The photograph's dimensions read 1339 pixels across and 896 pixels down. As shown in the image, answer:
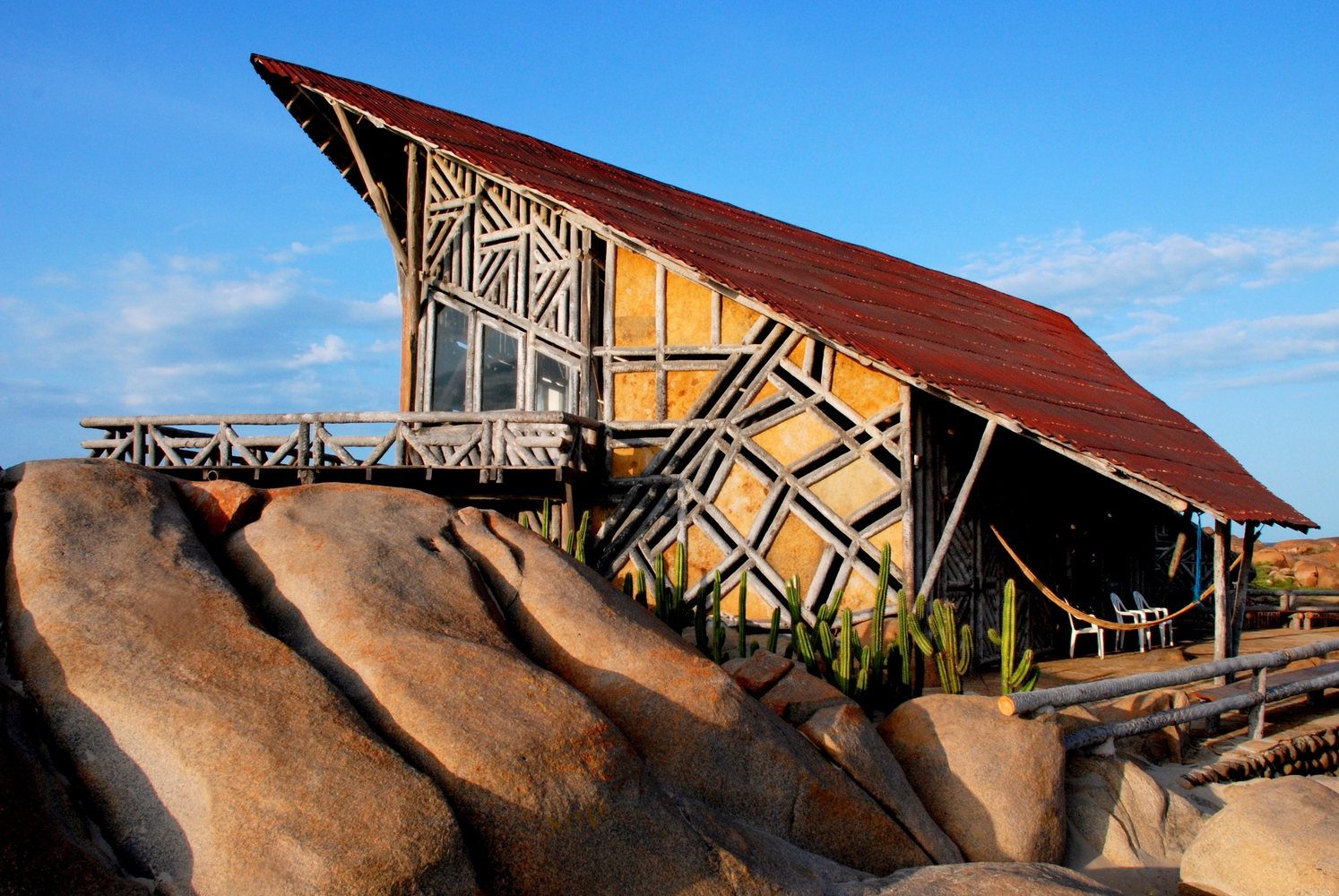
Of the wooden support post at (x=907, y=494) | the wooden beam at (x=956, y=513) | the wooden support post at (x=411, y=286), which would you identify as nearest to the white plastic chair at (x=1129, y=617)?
the wooden beam at (x=956, y=513)

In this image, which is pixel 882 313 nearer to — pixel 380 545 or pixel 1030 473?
pixel 1030 473

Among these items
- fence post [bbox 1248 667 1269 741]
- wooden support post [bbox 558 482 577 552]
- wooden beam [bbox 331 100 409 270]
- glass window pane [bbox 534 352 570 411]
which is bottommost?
fence post [bbox 1248 667 1269 741]

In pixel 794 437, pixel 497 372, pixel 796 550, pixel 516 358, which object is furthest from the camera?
pixel 497 372

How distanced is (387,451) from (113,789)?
1006cm

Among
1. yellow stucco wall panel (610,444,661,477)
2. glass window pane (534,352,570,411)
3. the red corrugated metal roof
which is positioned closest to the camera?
the red corrugated metal roof

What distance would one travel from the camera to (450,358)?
1630cm

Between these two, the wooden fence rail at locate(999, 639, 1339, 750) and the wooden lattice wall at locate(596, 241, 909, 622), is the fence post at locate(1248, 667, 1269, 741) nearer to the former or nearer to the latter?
the wooden fence rail at locate(999, 639, 1339, 750)

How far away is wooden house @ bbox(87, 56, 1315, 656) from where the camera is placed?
39.7 ft

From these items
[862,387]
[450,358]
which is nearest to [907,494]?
[862,387]

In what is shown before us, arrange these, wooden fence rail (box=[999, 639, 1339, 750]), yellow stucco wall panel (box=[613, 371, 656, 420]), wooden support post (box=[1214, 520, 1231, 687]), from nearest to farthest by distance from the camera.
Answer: wooden fence rail (box=[999, 639, 1339, 750]) → wooden support post (box=[1214, 520, 1231, 687]) → yellow stucco wall panel (box=[613, 371, 656, 420])

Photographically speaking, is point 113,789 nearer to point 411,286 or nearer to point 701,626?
point 701,626

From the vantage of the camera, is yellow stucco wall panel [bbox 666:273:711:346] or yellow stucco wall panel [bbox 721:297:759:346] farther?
yellow stucco wall panel [bbox 666:273:711:346]

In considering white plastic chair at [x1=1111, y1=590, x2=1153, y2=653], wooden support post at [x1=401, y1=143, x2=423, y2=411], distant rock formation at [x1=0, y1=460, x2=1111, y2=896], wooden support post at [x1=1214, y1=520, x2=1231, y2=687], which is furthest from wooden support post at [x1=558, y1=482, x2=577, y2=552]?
white plastic chair at [x1=1111, y1=590, x2=1153, y2=653]

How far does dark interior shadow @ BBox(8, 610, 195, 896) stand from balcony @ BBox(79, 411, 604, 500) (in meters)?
8.96
